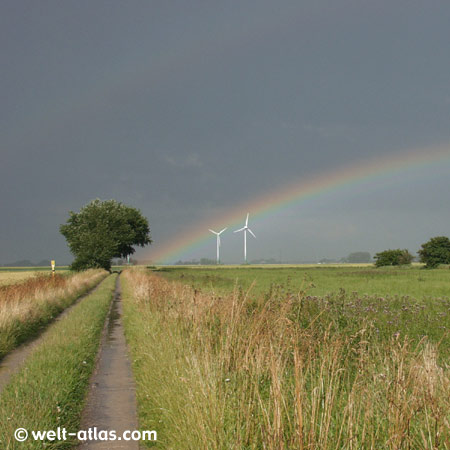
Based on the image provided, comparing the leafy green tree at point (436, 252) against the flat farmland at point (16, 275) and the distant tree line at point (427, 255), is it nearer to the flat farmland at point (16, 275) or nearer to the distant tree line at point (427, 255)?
the distant tree line at point (427, 255)

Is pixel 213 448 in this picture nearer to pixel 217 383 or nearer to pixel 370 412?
pixel 217 383

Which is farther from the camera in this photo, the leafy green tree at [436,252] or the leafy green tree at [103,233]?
the leafy green tree at [436,252]

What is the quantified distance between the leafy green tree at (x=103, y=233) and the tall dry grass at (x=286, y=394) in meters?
60.7

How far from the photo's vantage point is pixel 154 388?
6.78 meters

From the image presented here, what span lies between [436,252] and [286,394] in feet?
327

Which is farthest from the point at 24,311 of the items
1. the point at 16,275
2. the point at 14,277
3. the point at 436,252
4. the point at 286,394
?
the point at 436,252

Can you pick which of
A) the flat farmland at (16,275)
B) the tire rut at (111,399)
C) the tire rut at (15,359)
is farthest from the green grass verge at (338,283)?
the flat farmland at (16,275)

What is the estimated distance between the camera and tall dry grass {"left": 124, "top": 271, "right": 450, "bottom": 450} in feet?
11.0

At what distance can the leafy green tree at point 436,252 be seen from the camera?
302 ft

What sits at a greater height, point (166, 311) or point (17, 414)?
point (166, 311)

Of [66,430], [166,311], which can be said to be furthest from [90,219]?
[66,430]

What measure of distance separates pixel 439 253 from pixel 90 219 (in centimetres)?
7562

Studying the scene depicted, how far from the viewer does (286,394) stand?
16.3ft

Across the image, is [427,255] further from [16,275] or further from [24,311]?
[24,311]
